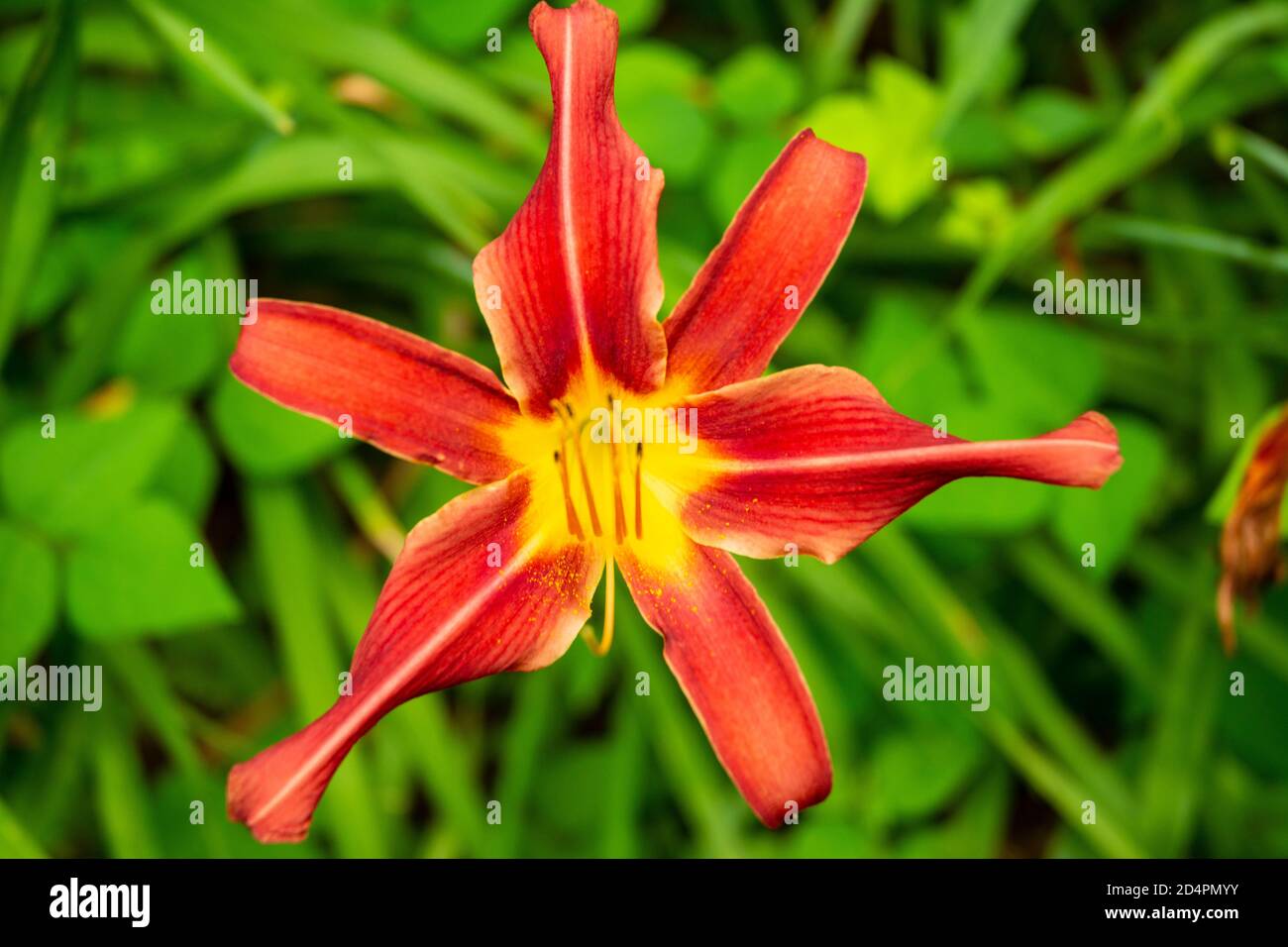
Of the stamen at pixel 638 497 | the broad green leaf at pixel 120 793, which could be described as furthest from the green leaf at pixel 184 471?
the stamen at pixel 638 497

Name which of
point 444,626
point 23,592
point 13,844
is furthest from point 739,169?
point 13,844

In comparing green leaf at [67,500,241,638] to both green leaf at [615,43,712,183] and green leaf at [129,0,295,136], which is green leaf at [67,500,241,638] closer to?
green leaf at [129,0,295,136]

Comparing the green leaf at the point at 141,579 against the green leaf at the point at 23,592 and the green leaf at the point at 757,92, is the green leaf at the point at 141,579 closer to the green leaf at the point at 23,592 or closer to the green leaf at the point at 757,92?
the green leaf at the point at 23,592

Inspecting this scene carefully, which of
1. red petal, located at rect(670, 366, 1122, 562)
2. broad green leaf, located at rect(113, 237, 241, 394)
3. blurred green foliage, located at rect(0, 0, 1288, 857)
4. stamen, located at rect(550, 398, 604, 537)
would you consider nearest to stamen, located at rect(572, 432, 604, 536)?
stamen, located at rect(550, 398, 604, 537)

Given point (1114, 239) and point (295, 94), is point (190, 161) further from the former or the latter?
point (1114, 239)
